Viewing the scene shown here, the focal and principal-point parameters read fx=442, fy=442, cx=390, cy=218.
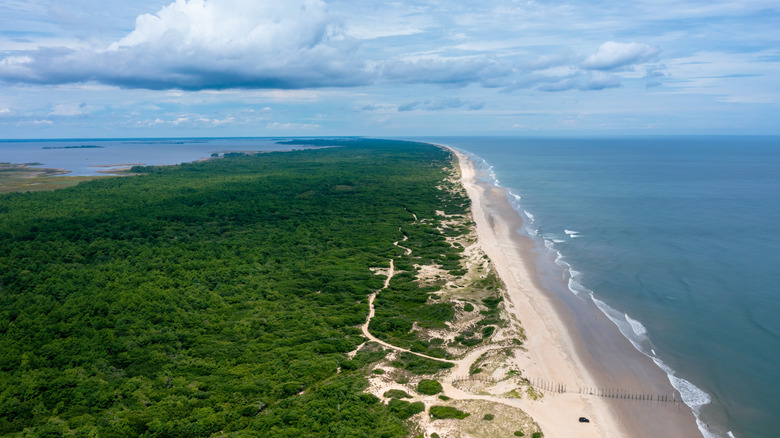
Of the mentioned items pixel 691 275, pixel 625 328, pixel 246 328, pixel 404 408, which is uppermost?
pixel 246 328

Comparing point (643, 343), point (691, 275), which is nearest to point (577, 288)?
point (643, 343)

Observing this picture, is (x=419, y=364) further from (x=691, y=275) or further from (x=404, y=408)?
(x=691, y=275)

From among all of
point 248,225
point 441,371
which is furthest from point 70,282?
point 441,371

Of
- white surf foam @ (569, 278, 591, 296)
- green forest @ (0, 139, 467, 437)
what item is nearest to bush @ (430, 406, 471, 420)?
green forest @ (0, 139, 467, 437)

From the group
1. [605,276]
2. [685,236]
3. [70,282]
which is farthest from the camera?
[685,236]

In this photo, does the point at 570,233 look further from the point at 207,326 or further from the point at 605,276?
the point at 207,326

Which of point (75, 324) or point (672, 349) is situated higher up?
point (75, 324)
